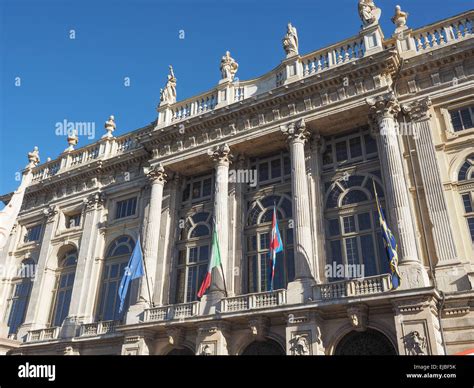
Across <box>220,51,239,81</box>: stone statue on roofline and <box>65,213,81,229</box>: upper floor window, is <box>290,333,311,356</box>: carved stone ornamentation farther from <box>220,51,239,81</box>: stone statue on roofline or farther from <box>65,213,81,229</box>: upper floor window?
<box>65,213,81,229</box>: upper floor window

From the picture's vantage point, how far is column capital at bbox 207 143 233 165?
78.9 ft

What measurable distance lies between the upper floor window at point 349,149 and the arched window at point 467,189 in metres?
3.95

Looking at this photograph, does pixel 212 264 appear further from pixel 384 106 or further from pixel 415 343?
pixel 384 106

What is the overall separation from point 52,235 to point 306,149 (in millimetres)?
18860

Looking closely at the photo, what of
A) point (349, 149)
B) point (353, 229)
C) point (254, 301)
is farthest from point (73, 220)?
point (353, 229)

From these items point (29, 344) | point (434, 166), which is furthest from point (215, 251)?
point (29, 344)

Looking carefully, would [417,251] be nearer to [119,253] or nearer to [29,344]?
[119,253]

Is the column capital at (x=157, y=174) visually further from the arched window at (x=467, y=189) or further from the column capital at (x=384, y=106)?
the arched window at (x=467, y=189)

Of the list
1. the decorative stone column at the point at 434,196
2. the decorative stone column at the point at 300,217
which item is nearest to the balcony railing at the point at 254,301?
the decorative stone column at the point at 300,217

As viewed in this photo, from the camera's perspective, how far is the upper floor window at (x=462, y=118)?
64.4ft

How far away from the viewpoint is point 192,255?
24312 millimetres

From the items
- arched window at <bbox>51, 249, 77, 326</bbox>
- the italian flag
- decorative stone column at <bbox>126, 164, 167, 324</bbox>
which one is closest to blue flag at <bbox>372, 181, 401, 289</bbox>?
the italian flag

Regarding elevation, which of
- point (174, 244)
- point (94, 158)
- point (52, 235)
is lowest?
point (174, 244)
